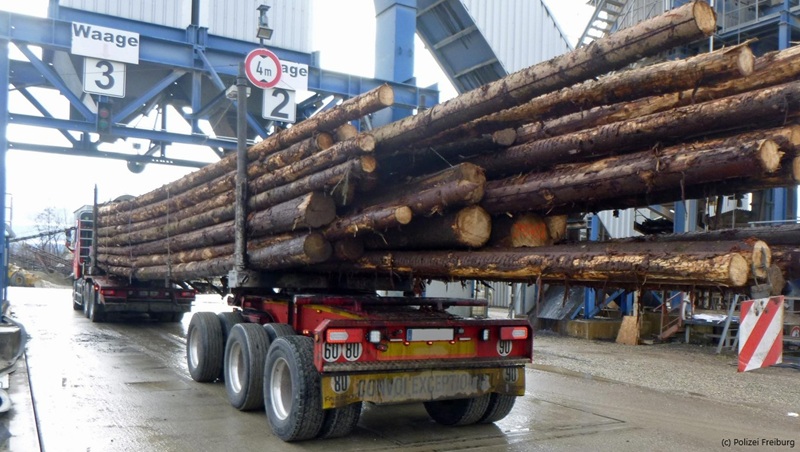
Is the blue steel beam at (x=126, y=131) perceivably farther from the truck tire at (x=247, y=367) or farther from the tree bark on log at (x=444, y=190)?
the tree bark on log at (x=444, y=190)

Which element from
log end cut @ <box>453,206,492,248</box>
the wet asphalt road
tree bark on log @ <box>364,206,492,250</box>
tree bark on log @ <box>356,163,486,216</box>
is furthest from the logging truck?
log end cut @ <box>453,206,492,248</box>

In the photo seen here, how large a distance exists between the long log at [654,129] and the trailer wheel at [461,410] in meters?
2.57

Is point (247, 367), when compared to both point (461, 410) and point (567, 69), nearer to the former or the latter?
point (461, 410)

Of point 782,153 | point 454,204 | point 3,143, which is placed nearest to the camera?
point 782,153

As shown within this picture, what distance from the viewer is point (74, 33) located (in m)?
13.9

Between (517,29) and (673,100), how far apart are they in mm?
14788

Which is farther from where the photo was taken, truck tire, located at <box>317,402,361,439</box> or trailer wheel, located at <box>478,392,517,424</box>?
trailer wheel, located at <box>478,392,517,424</box>

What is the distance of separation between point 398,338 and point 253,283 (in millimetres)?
2889

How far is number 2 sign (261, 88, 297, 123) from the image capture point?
15672 mm

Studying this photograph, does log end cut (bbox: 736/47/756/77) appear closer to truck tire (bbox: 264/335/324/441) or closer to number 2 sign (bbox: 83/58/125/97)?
truck tire (bbox: 264/335/324/441)

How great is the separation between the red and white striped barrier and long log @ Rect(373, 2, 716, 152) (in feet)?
5.44

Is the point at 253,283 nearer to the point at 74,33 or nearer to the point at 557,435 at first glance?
the point at 557,435

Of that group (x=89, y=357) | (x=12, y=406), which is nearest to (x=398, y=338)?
(x=12, y=406)

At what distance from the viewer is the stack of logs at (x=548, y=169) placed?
4.32 m
